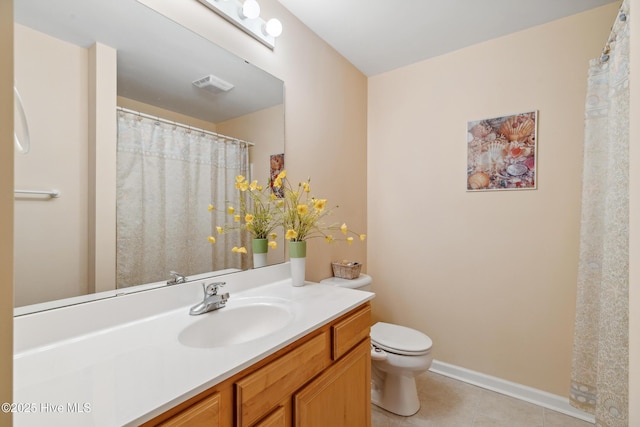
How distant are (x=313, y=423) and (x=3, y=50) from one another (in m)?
1.20

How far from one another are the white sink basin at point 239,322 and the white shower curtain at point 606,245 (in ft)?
4.35

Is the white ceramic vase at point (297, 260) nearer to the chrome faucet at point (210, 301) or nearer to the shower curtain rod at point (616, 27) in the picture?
the chrome faucet at point (210, 301)

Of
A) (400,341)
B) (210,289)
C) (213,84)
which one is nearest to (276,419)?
(210,289)

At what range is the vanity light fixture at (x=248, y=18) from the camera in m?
1.37

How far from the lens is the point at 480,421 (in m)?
1.72

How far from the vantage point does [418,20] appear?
182 cm

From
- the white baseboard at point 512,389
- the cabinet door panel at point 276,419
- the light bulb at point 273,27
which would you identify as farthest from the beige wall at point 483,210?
the cabinet door panel at point 276,419

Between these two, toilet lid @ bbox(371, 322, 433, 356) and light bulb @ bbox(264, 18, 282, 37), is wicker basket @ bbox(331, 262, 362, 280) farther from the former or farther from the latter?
light bulb @ bbox(264, 18, 282, 37)

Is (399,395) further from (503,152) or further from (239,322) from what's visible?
(503,152)

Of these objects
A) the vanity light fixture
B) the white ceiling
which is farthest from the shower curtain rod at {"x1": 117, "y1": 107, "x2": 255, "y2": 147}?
the white ceiling

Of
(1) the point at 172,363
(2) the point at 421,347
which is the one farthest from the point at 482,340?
(1) the point at 172,363

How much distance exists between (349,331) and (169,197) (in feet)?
3.13

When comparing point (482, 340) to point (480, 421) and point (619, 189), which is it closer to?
point (480, 421)

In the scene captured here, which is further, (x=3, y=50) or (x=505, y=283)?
(x=505, y=283)
